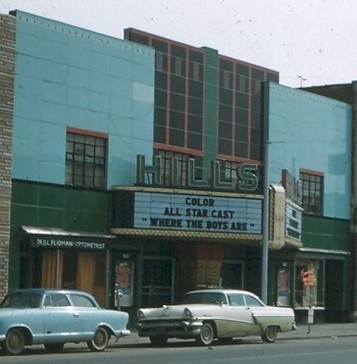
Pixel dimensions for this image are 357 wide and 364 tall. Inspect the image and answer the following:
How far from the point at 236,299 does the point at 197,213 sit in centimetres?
660

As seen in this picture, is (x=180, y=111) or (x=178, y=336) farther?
(x=180, y=111)

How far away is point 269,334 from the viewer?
32812mm

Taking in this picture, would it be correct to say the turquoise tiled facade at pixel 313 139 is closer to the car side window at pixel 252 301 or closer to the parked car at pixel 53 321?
the car side window at pixel 252 301

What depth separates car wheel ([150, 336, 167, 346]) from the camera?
30.6 m

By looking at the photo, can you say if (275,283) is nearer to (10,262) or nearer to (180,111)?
(180,111)

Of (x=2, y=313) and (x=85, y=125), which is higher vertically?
(x=85, y=125)

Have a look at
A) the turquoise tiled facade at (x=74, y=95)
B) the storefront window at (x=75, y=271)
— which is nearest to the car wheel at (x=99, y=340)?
the storefront window at (x=75, y=271)

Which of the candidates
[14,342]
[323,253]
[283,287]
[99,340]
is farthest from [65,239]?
[323,253]

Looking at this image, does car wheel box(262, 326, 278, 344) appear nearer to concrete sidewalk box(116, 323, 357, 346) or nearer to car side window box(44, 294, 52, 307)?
concrete sidewalk box(116, 323, 357, 346)

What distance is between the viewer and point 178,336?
98.9 feet

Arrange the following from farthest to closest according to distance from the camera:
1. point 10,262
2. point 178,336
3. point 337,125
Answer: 1. point 337,125
2. point 10,262
3. point 178,336

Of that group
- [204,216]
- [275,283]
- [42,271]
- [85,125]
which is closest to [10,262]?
[42,271]

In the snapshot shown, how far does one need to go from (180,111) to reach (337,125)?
425 inches

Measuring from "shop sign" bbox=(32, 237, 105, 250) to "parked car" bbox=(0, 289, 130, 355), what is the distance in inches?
235
